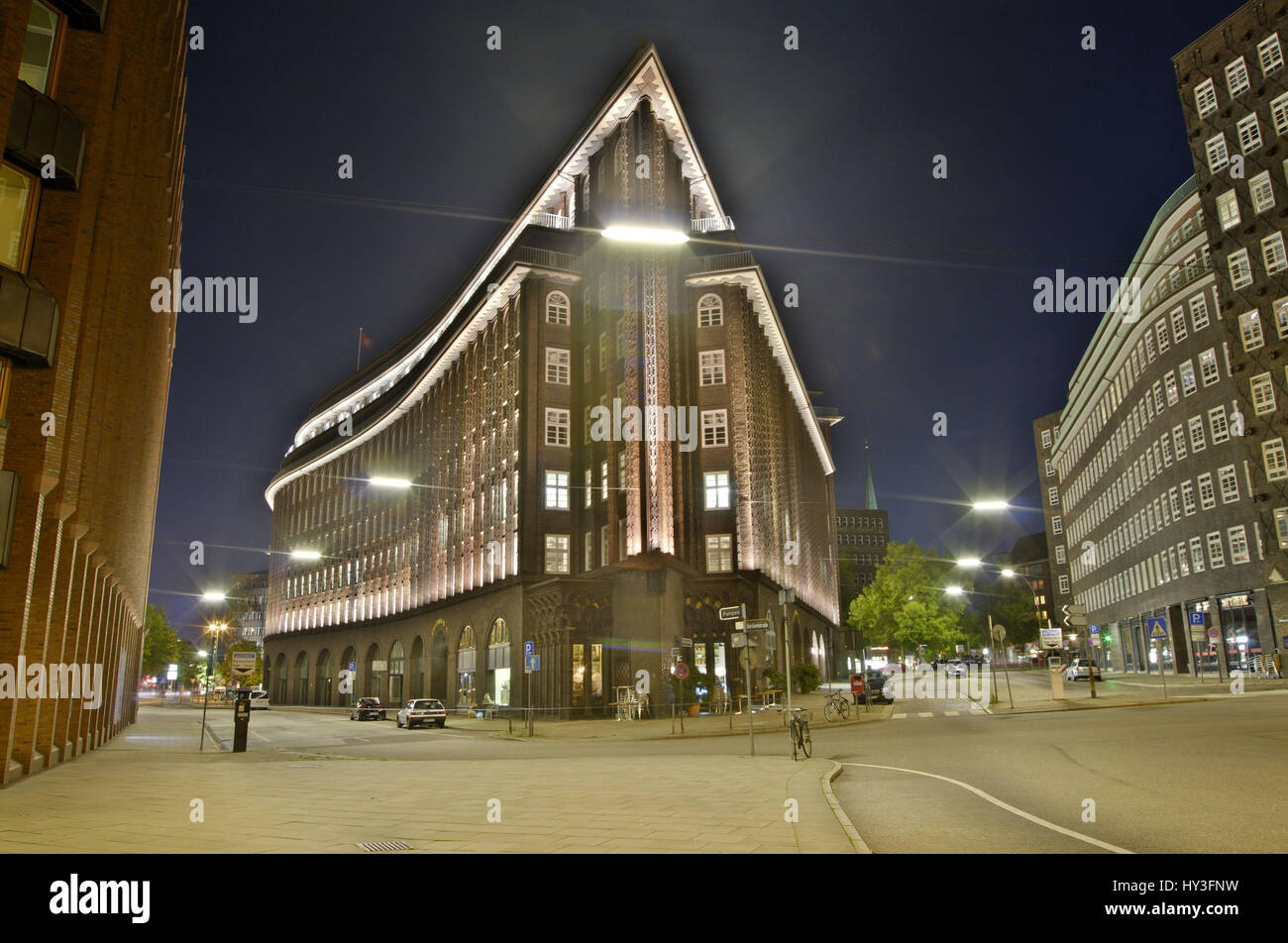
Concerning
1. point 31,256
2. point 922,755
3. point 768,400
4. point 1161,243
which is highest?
point 1161,243

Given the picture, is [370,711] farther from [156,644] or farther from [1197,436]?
[156,644]

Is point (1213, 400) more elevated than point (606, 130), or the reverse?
point (606, 130)

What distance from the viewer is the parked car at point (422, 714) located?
40.7m

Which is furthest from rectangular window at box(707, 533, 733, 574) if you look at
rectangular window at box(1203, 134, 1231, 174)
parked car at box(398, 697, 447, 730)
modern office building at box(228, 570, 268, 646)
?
modern office building at box(228, 570, 268, 646)

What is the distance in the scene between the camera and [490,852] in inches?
292

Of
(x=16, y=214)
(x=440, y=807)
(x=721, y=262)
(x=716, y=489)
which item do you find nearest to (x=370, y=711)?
(x=716, y=489)

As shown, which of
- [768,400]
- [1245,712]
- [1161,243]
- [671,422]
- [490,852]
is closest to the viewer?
[490,852]

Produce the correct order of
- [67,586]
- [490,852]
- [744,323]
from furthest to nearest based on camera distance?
[744,323] < [67,586] < [490,852]

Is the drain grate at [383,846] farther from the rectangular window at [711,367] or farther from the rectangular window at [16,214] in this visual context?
the rectangular window at [711,367]

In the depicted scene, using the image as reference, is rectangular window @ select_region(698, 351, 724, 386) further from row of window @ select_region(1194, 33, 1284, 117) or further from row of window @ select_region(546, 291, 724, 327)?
row of window @ select_region(1194, 33, 1284, 117)

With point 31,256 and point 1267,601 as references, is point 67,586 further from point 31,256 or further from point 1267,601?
point 1267,601
